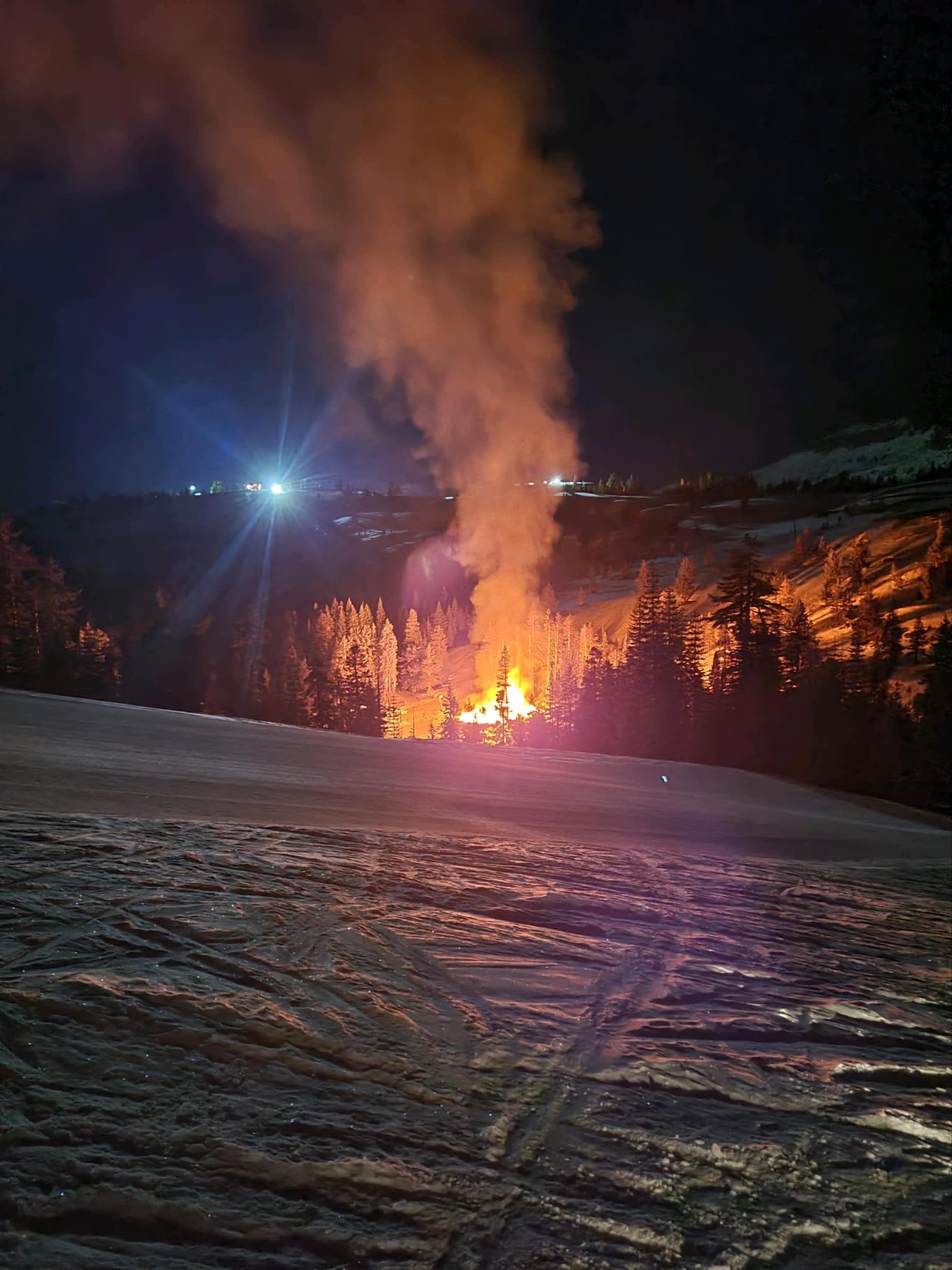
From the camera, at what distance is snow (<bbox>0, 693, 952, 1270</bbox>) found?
0.97 meters

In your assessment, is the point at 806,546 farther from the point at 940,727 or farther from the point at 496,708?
the point at 940,727

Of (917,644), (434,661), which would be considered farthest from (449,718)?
(917,644)

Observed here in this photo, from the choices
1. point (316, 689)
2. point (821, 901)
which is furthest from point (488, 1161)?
point (316, 689)

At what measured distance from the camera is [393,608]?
102750mm

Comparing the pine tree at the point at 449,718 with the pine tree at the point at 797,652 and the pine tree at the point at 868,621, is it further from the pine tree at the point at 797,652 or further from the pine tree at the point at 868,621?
the pine tree at the point at 868,621

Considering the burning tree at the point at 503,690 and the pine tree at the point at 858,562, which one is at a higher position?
the pine tree at the point at 858,562

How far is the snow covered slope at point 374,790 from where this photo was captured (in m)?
3.18

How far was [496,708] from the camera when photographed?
203 feet

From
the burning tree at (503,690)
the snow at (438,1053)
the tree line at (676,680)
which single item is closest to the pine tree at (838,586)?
the tree line at (676,680)

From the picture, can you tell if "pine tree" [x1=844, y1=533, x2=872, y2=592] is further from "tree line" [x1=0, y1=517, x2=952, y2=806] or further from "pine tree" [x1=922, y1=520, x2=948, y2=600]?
"pine tree" [x1=922, y1=520, x2=948, y2=600]

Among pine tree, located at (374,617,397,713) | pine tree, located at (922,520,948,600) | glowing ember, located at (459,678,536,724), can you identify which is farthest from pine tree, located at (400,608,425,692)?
pine tree, located at (922,520,948,600)

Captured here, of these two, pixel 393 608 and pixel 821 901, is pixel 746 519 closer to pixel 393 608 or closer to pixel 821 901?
pixel 393 608

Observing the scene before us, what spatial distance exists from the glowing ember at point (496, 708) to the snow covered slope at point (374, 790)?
171 feet

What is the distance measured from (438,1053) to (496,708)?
60.8 metres
